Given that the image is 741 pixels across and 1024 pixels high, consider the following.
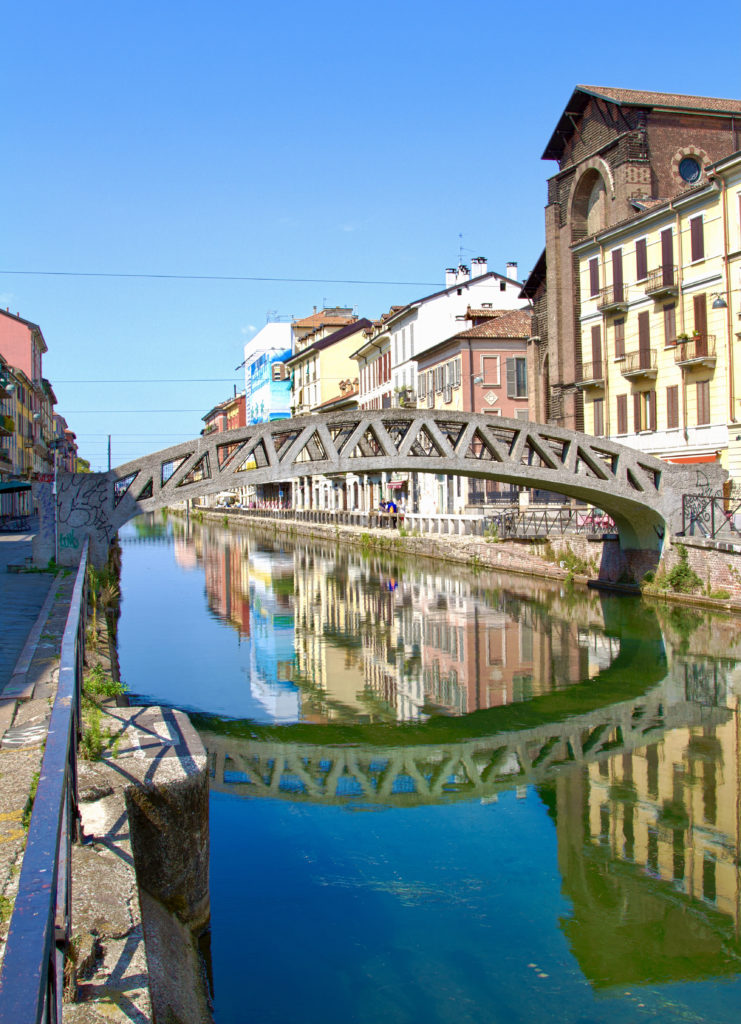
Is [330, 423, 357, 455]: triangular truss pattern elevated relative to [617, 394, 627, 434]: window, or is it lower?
lower

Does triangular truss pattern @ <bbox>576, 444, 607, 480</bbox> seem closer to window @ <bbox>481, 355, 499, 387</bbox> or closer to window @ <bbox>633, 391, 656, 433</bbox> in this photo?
window @ <bbox>633, 391, 656, 433</bbox>

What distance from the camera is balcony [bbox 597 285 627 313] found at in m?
33.6

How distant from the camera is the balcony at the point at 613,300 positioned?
1324 inches

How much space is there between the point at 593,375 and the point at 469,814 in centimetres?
2742

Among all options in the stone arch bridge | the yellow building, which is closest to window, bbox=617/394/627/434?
the yellow building

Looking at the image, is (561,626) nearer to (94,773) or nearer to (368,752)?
(368,752)

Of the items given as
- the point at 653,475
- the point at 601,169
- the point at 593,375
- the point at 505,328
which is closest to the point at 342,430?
the point at 653,475

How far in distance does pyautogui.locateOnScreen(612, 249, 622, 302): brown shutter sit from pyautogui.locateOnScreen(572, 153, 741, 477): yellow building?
1.4 inches

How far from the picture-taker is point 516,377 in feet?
156

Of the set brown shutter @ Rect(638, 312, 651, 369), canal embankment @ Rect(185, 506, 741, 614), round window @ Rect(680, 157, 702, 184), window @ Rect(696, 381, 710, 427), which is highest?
round window @ Rect(680, 157, 702, 184)

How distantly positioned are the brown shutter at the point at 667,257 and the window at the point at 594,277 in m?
4.47

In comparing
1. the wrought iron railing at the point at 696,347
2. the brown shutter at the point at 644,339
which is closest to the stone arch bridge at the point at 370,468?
the wrought iron railing at the point at 696,347

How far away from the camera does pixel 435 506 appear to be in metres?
49.8

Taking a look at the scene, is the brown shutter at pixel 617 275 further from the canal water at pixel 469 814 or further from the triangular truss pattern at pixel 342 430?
the canal water at pixel 469 814
